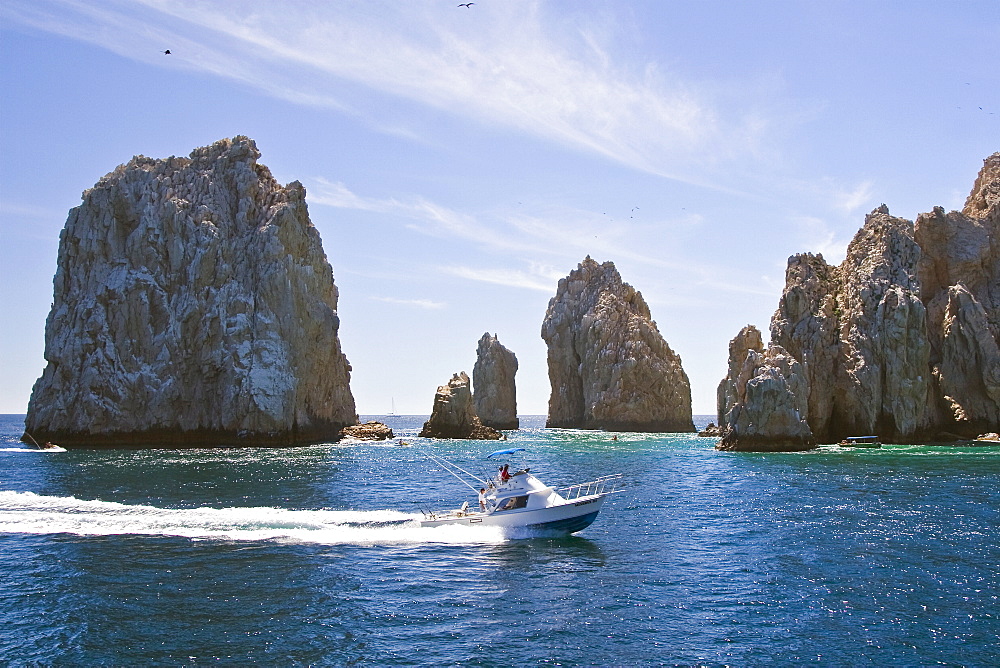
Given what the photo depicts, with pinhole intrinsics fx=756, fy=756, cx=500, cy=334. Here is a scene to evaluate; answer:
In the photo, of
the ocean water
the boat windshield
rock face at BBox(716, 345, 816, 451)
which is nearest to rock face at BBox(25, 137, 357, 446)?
the ocean water

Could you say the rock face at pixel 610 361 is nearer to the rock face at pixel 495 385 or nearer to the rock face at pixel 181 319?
the rock face at pixel 495 385

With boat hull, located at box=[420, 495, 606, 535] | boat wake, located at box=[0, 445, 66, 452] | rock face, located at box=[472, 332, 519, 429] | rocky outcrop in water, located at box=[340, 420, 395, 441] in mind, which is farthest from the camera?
rock face, located at box=[472, 332, 519, 429]

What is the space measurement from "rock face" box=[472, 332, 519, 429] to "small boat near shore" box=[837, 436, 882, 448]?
225ft

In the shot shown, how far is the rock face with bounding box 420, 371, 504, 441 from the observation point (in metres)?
96.2

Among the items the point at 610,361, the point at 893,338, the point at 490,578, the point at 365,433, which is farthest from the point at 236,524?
the point at 610,361

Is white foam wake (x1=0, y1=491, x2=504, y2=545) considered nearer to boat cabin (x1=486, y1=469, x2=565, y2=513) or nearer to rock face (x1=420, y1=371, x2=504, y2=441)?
boat cabin (x1=486, y1=469, x2=565, y2=513)

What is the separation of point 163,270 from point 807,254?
72805 mm

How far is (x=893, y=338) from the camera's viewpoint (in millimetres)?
76938

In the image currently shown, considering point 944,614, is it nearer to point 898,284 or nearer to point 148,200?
point 898,284

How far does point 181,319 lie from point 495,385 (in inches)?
2574

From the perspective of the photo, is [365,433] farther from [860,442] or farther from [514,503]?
[514,503]

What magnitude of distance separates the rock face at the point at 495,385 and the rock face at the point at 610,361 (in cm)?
1117

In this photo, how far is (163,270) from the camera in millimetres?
82125

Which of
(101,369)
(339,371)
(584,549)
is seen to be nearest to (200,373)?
(101,369)
